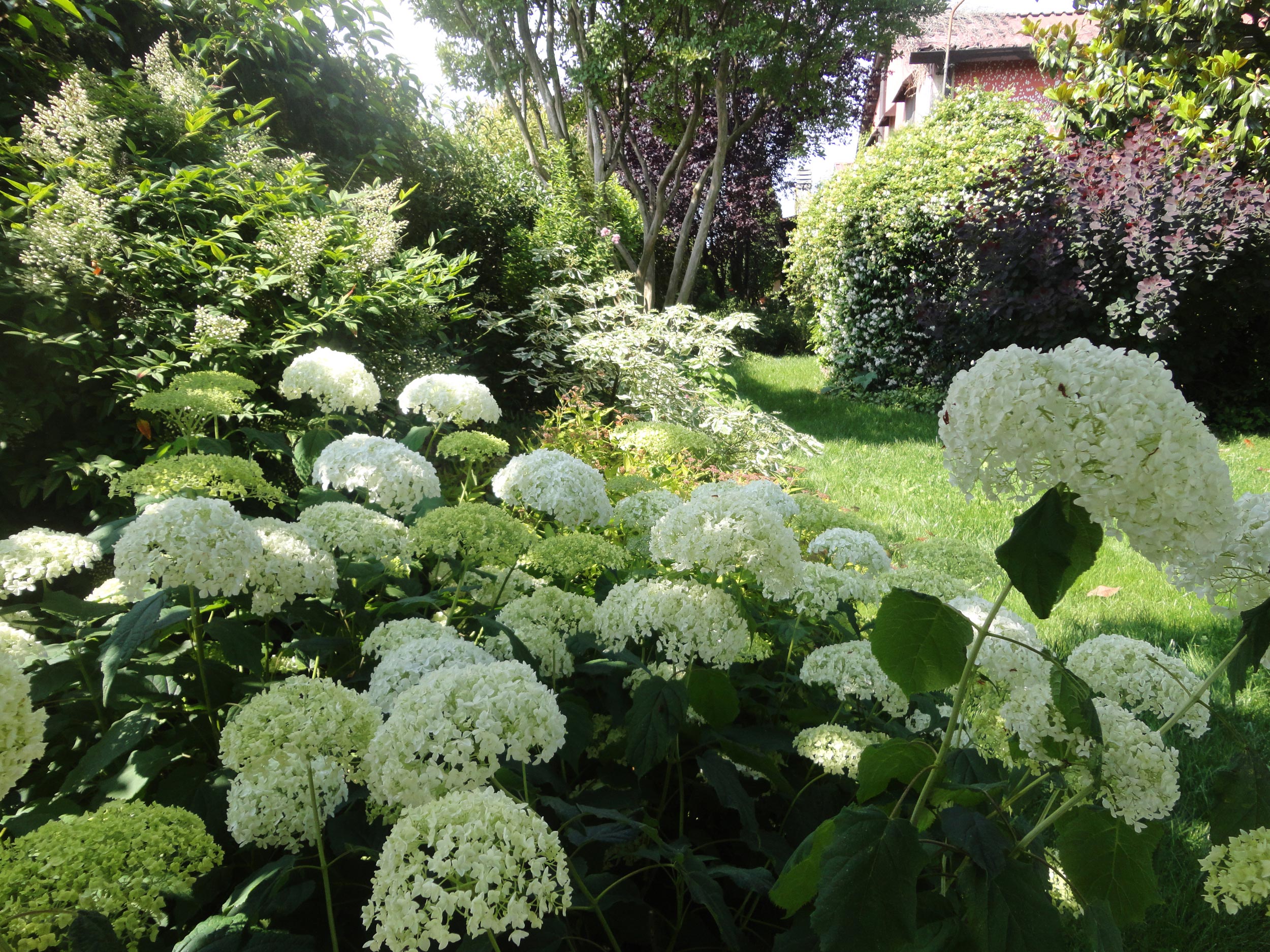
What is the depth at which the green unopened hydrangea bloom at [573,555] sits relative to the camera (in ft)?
6.63

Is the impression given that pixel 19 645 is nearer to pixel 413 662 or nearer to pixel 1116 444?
pixel 413 662

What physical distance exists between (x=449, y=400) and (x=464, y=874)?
2592mm

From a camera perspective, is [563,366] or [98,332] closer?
[98,332]

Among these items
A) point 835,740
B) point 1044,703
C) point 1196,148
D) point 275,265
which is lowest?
point 835,740

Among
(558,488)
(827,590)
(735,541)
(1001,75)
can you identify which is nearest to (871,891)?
(735,541)

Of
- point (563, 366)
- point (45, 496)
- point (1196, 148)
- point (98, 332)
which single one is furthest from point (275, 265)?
point (1196, 148)

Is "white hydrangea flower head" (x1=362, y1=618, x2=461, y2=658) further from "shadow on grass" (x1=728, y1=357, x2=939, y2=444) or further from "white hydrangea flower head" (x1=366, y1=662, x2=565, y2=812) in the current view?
"shadow on grass" (x1=728, y1=357, x2=939, y2=444)

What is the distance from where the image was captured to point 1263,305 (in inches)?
316

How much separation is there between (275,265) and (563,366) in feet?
10.6

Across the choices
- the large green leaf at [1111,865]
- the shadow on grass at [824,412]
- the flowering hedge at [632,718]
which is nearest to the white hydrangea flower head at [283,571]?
the flowering hedge at [632,718]

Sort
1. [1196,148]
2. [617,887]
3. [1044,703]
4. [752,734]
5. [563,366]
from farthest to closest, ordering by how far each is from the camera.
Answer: [1196,148]
[563,366]
[752,734]
[617,887]
[1044,703]

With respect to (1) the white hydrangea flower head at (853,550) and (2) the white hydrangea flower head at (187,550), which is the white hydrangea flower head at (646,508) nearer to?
(1) the white hydrangea flower head at (853,550)

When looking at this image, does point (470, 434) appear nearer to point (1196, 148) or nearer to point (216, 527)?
point (216, 527)

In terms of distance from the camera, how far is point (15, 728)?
3.31 ft
